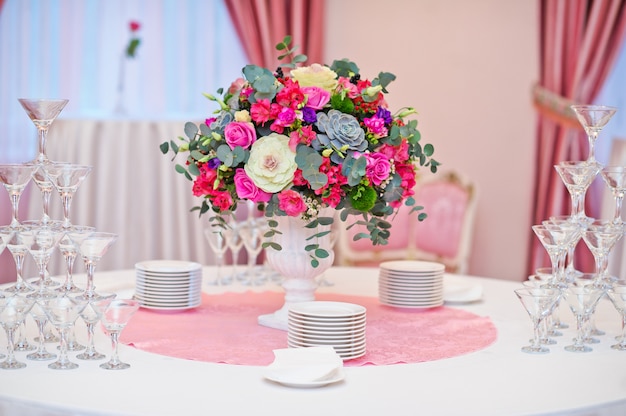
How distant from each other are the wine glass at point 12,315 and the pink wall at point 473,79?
3746 mm

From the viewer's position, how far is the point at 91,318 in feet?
6.22

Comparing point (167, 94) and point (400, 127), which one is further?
point (167, 94)

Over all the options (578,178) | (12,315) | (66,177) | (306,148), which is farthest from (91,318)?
(578,178)

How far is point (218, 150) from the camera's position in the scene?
2.25 meters

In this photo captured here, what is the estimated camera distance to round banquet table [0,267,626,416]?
1.64m

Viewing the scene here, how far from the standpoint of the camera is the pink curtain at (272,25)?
5.29m

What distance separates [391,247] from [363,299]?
1.78 metres

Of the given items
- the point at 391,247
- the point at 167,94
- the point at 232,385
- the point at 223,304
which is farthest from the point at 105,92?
the point at 232,385

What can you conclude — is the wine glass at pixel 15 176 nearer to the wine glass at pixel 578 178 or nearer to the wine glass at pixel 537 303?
the wine glass at pixel 537 303

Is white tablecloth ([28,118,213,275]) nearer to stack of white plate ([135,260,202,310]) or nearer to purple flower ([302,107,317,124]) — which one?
stack of white plate ([135,260,202,310])

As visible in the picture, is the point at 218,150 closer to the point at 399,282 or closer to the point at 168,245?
the point at 399,282

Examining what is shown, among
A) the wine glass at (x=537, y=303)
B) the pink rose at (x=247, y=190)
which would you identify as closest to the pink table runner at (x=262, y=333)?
the wine glass at (x=537, y=303)

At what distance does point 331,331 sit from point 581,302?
65 centimetres

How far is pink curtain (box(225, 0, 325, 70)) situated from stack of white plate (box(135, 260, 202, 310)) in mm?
2844
